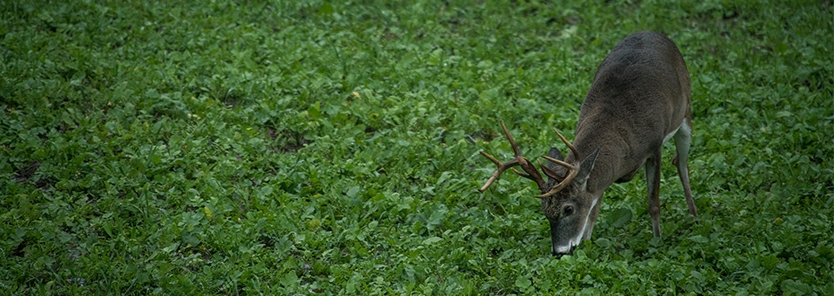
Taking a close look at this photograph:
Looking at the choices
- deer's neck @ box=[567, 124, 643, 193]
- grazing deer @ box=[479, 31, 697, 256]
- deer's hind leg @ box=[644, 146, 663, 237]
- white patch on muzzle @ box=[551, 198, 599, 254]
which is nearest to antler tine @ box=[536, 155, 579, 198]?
grazing deer @ box=[479, 31, 697, 256]

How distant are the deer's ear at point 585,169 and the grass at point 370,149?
0.51 meters

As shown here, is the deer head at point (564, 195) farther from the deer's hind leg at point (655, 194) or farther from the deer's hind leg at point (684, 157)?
the deer's hind leg at point (684, 157)

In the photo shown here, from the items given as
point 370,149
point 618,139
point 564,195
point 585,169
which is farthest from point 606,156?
point 370,149

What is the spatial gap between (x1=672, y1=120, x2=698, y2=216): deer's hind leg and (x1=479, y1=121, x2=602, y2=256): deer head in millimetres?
1206

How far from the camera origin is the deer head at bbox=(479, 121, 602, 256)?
537cm

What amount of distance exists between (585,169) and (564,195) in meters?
0.21

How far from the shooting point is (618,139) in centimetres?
577

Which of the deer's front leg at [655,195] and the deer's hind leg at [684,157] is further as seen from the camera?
the deer's hind leg at [684,157]

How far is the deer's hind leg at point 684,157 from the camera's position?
6.49 metres

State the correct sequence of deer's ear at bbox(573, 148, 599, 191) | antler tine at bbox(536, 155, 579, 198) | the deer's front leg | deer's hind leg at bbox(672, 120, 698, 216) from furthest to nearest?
deer's hind leg at bbox(672, 120, 698, 216) → the deer's front leg → deer's ear at bbox(573, 148, 599, 191) → antler tine at bbox(536, 155, 579, 198)

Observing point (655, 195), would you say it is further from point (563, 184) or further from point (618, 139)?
point (563, 184)

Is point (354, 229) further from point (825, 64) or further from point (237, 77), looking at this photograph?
point (825, 64)

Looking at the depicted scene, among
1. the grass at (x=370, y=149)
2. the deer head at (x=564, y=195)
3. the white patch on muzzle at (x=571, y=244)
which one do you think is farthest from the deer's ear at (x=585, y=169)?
the grass at (x=370, y=149)

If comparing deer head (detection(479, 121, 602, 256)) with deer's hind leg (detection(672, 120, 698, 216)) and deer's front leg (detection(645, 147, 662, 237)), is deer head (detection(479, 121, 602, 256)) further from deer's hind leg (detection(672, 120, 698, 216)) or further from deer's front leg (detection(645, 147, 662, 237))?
deer's hind leg (detection(672, 120, 698, 216))
